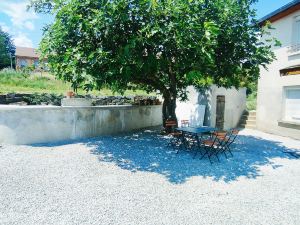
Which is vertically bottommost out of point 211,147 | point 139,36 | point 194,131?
point 211,147

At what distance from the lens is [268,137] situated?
16.1 m

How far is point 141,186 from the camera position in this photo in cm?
754

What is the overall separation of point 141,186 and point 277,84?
43.1ft

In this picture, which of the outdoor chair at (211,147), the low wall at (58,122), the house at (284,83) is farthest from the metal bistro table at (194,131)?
the house at (284,83)

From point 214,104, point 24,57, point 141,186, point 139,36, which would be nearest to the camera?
point 141,186

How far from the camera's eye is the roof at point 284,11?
14844mm

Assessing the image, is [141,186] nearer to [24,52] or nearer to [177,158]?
[177,158]

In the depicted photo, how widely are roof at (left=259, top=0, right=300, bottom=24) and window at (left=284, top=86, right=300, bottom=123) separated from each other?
4.58 m

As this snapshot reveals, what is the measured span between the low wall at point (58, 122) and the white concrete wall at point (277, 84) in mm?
9307

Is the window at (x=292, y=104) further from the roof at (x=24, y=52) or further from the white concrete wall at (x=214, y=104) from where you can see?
the roof at (x=24, y=52)

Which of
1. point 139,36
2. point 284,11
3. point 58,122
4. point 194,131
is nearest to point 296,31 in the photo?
point 284,11

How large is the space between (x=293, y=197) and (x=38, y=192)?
695cm

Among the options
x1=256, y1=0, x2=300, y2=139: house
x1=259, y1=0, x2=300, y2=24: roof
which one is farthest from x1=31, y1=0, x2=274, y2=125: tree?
x1=256, y1=0, x2=300, y2=139: house

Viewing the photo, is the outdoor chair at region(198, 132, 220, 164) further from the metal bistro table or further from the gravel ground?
the gravel ground
